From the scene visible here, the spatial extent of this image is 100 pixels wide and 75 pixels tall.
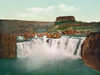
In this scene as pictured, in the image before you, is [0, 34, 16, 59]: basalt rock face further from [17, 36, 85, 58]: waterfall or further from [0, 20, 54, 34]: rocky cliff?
[0, 20, 54, 34]: rocky cliff

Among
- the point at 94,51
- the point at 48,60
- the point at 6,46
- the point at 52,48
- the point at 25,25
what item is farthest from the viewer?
the point at 25,25

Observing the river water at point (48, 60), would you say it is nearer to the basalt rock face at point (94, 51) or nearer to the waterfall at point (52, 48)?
the waterfall at point (52, 48)

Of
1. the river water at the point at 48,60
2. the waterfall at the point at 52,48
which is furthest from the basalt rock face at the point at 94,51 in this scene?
the waterfall at the point at 52,48

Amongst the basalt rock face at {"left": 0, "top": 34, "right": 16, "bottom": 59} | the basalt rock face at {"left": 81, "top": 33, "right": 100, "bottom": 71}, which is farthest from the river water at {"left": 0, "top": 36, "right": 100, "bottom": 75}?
the basalt rock face at {"left": 81, "top": 33, "right": 100, "bottom": 71}

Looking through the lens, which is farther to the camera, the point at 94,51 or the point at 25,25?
the point at 25,25

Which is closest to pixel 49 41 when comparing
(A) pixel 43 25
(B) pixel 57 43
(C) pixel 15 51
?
(B) pixel 57 43

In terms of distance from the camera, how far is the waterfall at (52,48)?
16.2m

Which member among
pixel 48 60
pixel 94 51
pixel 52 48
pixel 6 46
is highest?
pixel 94 51

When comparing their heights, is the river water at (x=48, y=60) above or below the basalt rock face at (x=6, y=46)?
below

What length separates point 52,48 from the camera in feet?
63.3

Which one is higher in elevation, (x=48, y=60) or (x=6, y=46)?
(x=6, y=46)

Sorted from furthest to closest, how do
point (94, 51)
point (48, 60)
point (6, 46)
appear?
1. point (6, 46)
2. point (48, 60)
3. point (94, 51)

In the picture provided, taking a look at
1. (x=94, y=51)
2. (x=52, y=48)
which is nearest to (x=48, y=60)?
(x=52, y=48)

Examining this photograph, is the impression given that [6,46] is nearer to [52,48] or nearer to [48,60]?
[48,60]
